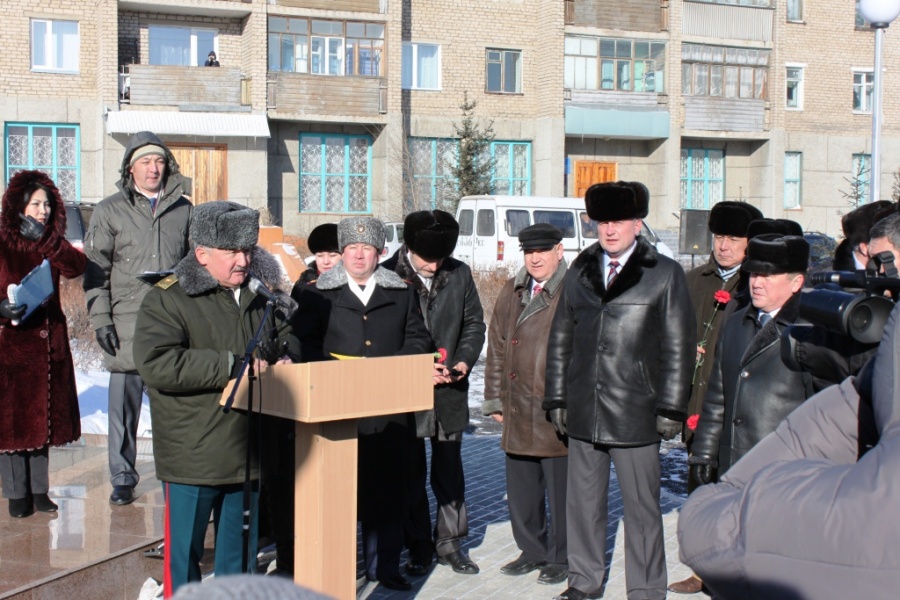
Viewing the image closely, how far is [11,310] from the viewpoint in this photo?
606 centimetres

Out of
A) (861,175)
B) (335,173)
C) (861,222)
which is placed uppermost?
(861,175)

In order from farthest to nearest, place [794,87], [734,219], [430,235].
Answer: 1. [794,87]
2. [430,235]
3. [734,219]

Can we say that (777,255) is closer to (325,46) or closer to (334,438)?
(334,438)

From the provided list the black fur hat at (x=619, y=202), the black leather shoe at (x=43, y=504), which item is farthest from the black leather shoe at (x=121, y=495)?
the black fur hat at (x=619, y=202)

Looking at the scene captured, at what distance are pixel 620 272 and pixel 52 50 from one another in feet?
92.9

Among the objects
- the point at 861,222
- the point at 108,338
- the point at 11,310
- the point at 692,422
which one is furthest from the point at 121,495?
the point at 861,222

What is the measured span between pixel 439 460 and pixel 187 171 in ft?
86.7

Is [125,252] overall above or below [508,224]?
below

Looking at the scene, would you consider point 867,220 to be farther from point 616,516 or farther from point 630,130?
point 630,130

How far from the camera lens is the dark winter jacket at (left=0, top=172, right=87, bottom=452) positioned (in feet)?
20.3

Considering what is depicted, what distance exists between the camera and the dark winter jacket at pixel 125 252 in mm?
6441

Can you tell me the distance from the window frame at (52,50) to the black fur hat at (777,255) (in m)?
28.7

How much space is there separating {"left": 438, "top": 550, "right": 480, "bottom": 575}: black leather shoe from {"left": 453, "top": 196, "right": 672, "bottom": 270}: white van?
17894 mm

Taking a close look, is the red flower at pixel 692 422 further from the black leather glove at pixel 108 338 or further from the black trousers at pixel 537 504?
the black leather glove at pixel 108 338
